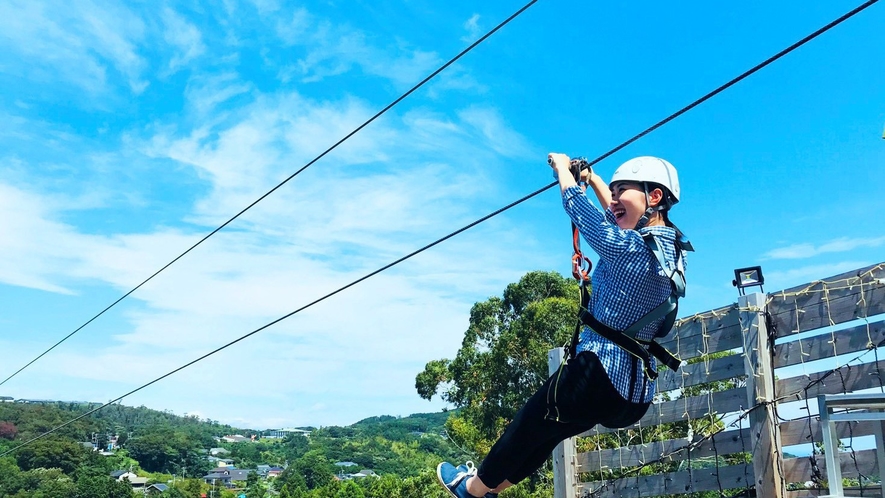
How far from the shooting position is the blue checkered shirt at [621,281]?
95.0 inches

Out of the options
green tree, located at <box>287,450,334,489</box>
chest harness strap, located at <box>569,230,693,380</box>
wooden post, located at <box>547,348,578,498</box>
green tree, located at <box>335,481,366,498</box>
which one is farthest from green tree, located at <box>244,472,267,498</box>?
chest harness strap, located at <box>569,230,693,380</box>

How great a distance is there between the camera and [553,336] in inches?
664

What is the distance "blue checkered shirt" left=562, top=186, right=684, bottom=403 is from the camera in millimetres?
2414

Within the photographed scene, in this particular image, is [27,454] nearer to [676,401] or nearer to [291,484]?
[291,484]

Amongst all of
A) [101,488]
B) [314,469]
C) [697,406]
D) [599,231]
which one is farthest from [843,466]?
[314,469]

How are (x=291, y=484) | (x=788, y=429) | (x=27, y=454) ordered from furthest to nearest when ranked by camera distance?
(x=291, y=484)
(x=27, y=454)
(x=788, y=429)

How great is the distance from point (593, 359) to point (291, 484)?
9548 centimetres

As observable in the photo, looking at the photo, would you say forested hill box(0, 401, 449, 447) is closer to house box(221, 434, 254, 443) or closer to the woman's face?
house box(221, 434, 254, 443)

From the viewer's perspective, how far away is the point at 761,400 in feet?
13.2

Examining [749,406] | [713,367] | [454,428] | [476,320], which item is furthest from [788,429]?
[476,320]

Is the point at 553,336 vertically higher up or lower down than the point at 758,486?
higher up

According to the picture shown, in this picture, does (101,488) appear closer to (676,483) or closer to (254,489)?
(254,489)

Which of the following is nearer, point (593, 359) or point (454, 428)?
point (593, 359)

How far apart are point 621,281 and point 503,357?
50.7 feet
